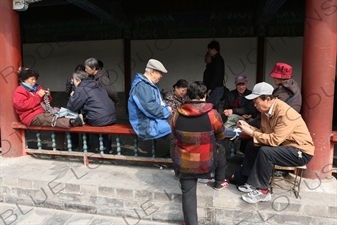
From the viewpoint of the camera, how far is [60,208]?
3.28 metres

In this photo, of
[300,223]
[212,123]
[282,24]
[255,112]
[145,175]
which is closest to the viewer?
[212,123]

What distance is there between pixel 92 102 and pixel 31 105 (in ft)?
2.59

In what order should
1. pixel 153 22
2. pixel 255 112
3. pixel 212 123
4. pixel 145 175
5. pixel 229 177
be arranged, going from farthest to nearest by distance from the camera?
pixel 153 22 < pixel 255 112 < pixel 145 175 < pixel 229 177 < pixel 212 123

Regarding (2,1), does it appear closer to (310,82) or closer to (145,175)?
(145,175)

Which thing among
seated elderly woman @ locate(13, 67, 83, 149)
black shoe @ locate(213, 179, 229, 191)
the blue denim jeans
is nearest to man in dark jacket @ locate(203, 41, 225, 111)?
the blue denim jeans

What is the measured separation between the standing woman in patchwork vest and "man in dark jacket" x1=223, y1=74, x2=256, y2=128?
0.99 meters

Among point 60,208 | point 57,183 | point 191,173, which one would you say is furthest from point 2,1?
point 191,173

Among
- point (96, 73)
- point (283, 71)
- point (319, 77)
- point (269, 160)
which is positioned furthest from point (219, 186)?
point (96, 73)

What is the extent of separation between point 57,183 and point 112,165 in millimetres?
697

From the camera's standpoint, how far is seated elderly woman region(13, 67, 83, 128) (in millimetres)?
3604

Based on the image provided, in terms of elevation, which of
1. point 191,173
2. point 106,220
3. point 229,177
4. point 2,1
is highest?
point 2,1

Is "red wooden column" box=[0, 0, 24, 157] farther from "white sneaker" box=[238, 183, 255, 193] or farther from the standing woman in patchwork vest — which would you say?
"white sneaker" box=[238, 183, 255, 193]

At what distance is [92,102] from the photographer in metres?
3.54

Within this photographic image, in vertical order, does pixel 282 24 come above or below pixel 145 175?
above
